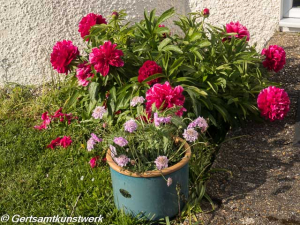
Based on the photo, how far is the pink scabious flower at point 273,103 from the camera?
3150 mm

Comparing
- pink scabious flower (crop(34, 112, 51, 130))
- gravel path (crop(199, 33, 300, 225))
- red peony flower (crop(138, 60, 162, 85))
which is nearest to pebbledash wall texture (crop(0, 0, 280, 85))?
pink scabious flower (crop(34, 112, 51, 130))

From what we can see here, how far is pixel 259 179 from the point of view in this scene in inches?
111

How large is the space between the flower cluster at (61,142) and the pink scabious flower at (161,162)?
1270 mm

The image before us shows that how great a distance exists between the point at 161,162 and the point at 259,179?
0.77 meters

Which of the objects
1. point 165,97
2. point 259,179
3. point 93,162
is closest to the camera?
point 165,97

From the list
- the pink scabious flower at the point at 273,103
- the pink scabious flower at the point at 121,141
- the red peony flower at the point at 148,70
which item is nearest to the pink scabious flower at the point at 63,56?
the red peony flower at the point at 148,70

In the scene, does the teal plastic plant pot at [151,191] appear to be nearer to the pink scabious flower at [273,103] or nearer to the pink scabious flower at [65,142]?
the pink scabious flower at [273,103]

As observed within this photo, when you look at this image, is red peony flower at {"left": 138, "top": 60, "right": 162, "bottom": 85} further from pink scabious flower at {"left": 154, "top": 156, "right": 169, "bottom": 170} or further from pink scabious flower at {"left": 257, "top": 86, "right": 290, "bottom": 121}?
pink scabious flower at {"left": 257, "top": 86, "right": 290, "bottom": 121}

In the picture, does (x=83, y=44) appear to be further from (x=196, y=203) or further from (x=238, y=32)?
(x=196, y=203)

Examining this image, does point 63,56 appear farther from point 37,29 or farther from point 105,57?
point 37,29

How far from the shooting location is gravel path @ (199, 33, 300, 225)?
255 cm

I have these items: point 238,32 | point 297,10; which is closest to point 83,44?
point 238,32

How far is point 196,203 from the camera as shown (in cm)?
264

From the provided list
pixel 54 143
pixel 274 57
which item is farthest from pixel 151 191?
pixel 274 57
